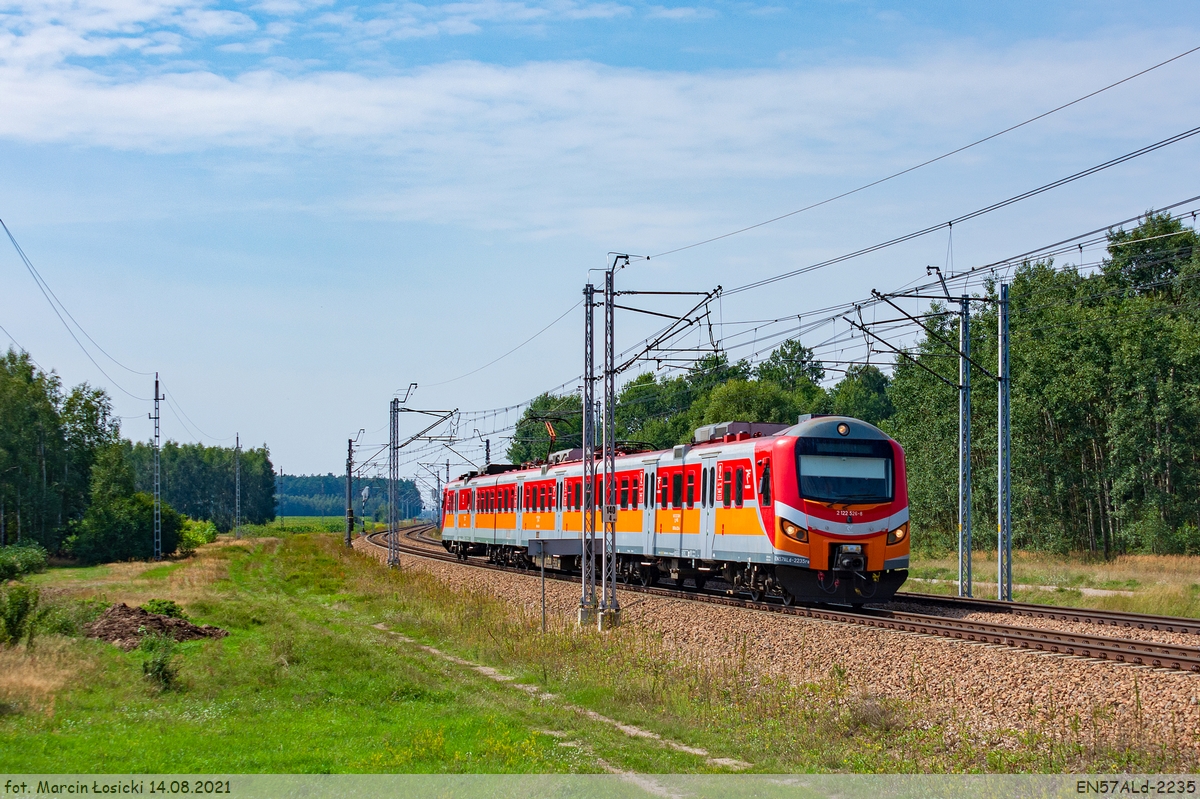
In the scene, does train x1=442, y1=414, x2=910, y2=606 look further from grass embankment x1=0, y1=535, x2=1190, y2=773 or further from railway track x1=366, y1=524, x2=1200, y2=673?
grass embankment x1=0, y1=535, x2=1190, y2=773

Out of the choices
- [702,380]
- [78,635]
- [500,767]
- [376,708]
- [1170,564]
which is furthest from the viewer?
[702,380]

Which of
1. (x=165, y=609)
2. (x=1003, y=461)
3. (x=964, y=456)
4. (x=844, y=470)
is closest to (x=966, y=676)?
(x=844, y=470)

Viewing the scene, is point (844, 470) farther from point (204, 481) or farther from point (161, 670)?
point (204, 481)

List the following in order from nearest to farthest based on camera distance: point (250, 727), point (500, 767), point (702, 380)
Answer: point (500, 767), point (250, 727), point (702, 380)

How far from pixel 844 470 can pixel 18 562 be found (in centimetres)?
3272

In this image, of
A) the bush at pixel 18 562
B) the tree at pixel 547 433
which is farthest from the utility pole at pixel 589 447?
the tree at pixel 547 433

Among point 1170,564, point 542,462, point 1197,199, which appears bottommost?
point 1170,564

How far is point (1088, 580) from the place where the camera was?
32.6m

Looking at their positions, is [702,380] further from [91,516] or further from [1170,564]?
[1170,564]

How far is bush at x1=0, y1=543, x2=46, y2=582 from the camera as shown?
3712cm

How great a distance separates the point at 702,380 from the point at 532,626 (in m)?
67.0

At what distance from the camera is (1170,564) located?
37.9m

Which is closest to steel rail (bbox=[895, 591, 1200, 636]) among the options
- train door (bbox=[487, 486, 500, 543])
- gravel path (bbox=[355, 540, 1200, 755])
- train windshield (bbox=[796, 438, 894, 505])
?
train windshield (bbox=[796, 438, 894, 505])

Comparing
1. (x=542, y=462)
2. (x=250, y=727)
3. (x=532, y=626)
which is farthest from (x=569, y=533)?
(x=250, y=727)
